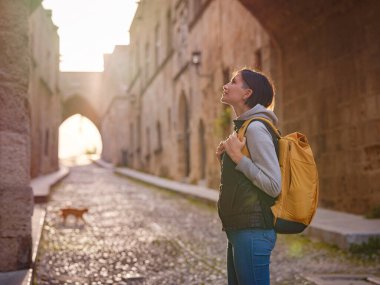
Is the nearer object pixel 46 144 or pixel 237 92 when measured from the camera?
pixel 237 92

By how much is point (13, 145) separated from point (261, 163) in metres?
2.88

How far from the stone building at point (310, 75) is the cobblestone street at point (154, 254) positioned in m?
1.85

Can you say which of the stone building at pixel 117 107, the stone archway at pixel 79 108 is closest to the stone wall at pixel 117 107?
the stone building at pixel 117 107

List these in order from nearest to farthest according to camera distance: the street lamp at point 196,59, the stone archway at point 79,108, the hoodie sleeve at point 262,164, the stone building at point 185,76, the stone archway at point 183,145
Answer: the hoodie sleeve at point 262,164 → the stone building at point 185,76 → the street lamp at point 196,59 → the stone archway at point 183,145 → the stone archway at point 79,108

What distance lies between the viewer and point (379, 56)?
721 centimetres

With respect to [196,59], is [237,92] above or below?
below

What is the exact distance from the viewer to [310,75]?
913 cm

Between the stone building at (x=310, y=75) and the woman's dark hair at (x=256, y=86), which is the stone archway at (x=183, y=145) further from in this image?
the woman's dark hair at (x=256, y=86)

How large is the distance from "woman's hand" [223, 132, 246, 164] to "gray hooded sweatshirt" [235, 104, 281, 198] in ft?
0.08

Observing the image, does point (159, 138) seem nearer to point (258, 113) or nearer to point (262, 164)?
point (258, 113)

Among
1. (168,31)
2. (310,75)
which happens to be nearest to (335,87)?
(310,75)

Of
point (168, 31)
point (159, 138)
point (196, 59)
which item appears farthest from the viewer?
point (159, 138)

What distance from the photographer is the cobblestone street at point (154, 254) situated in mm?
4754

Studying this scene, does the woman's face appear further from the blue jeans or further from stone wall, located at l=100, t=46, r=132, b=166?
stone wall, located at l=100, t=46, r=132, b=166
